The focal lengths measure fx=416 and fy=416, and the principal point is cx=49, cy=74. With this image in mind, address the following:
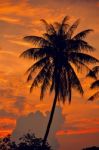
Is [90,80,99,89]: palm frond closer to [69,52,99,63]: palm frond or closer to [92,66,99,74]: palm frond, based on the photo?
[92,66,99,74]: palm frond

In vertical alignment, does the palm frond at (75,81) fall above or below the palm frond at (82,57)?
below

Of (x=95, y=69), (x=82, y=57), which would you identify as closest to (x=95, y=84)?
(x=95, y=69)

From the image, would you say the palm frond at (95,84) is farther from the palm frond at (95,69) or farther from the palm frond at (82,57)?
the palm frond at (82,57)

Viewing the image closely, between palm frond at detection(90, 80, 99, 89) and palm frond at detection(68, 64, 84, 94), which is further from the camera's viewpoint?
palm frond at detection(90, 80, 99, 89)

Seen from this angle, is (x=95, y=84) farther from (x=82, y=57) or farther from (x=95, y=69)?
(x=82, y=57)

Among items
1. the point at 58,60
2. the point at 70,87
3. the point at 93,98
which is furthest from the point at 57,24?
the point at 93,98

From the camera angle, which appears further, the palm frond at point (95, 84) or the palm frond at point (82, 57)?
the palm frond at point (95, 84)

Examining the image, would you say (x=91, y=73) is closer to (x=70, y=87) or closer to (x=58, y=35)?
(x=70, y=87)

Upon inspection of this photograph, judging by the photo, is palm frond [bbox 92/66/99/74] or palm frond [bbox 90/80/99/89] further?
palm frond [bbox 90/80/99/89]

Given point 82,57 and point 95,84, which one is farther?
point 95,84

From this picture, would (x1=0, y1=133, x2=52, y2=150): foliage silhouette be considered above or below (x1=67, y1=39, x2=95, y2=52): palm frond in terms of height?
below

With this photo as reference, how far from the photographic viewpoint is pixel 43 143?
154 feet

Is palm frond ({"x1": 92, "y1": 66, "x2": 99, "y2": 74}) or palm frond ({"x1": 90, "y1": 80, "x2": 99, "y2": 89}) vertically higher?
palm frond ({"x1": 92, "y1": 66, "x2": 99, "y2": 74})

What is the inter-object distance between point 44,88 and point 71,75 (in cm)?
346
